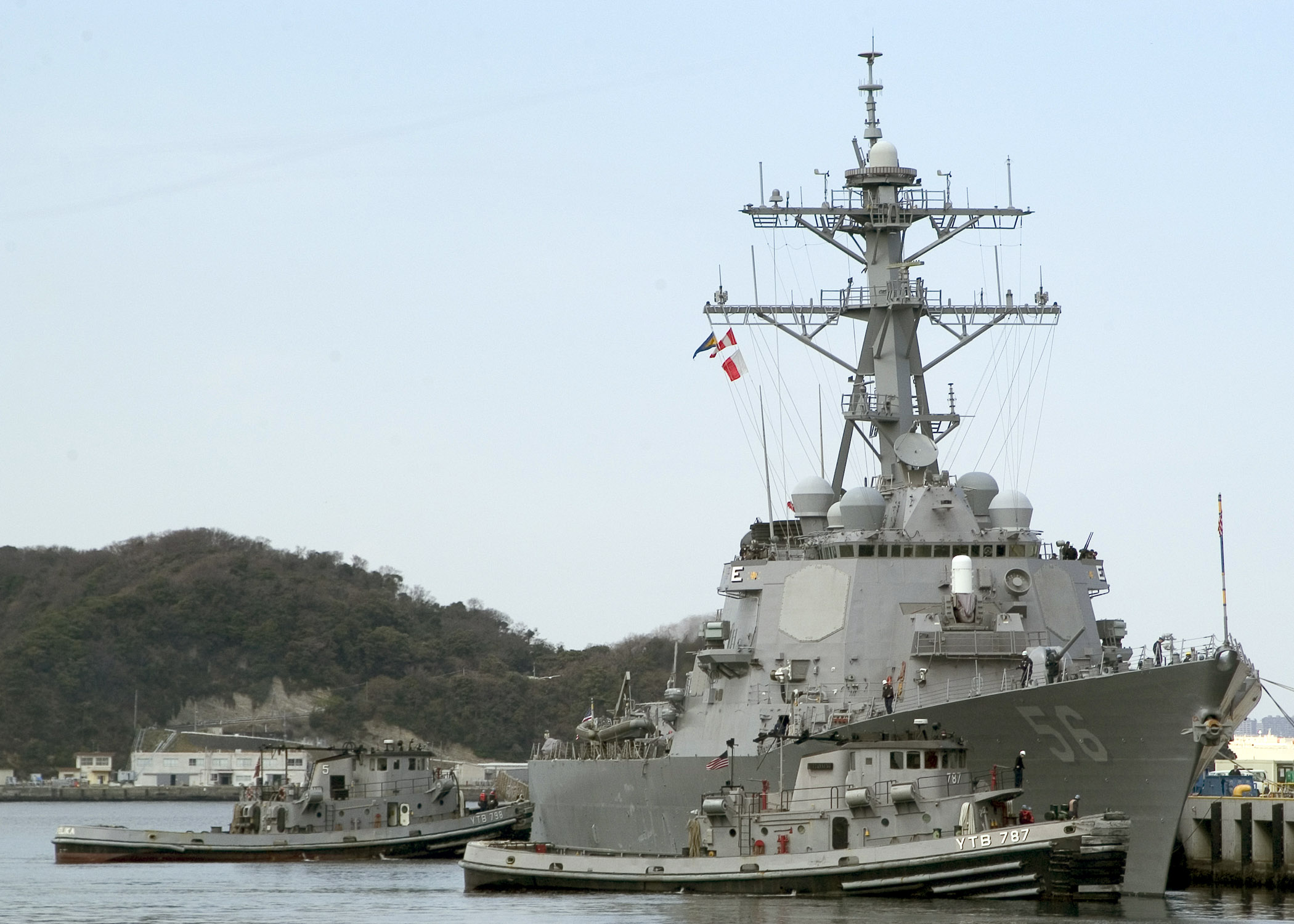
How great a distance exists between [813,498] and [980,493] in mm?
2576

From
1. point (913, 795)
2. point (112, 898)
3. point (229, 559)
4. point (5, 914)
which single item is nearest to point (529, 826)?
point (112, 898)

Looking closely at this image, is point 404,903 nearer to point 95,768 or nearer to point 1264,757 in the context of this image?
point 1264,757

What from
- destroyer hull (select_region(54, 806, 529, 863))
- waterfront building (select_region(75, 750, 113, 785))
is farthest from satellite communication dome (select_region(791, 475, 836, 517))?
waterfront building (select_region(75, 750, 113, 785))

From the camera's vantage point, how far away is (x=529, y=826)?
4116 cm

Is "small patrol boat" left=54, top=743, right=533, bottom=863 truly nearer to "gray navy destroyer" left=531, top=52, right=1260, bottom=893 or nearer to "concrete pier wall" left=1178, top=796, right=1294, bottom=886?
"gray navy destroyer" left=531, top=52, right=1260, bottom=893

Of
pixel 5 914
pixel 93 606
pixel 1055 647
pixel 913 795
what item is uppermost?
pixel 93 606

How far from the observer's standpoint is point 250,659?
346ft

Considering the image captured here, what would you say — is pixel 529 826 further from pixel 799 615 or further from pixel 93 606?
pixel 93 606

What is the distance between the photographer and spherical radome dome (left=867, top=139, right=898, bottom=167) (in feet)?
107

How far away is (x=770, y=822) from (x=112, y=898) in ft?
35.6

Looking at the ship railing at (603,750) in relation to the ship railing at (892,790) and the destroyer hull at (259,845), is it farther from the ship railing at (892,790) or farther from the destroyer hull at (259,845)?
the ship railing at (892,790)

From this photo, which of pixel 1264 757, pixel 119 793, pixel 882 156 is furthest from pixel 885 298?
pixel 119 793

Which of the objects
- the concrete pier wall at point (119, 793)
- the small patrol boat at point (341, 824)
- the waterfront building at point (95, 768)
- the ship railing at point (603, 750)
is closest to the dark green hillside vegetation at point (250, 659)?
the waterfront building at point (95, 768)

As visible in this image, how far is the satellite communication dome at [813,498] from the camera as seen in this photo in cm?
3158
